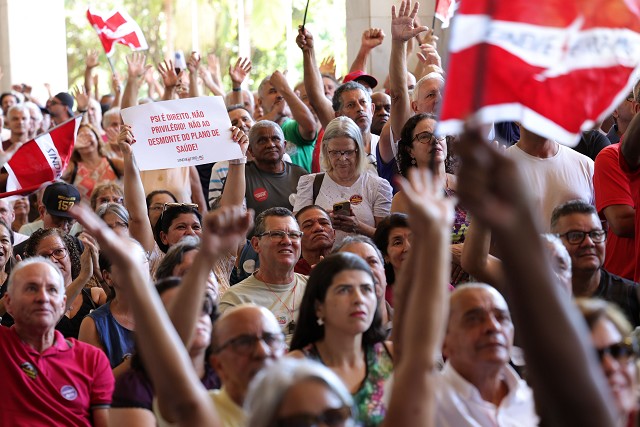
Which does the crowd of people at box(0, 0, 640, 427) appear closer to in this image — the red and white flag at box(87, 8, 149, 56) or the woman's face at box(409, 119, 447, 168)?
the woman's face at box(409, 119, 447, 168)

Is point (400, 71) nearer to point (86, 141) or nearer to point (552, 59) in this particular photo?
point (86, 141)

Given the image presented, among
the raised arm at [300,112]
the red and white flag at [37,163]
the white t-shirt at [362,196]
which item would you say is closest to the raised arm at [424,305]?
the white t-shirt at [362,196]

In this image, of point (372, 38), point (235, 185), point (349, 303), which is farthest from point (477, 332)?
point (372, 38)

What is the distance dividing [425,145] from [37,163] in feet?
9.09

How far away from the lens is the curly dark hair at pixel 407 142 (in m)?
6.93

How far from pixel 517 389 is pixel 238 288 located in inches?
92.5

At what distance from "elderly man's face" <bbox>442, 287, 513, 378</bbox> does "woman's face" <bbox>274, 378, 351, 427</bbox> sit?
112 centimetres

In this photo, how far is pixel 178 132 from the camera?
7863 millimetres

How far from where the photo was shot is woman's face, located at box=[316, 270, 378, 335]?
4.61m

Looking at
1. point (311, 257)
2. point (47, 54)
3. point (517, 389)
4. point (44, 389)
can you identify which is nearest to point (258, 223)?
point (311, 257)

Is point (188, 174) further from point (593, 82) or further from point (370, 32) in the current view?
point (593, 82)

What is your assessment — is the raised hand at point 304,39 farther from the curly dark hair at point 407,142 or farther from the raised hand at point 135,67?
the raised hand at point 135,67

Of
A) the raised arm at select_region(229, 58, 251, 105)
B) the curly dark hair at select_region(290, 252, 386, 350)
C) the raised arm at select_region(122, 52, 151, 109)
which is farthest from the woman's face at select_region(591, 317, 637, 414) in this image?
the raised arm at select_region(122, 52, 151, 109)

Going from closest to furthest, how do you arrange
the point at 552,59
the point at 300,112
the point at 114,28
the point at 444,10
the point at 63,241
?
the point at 552,59 < the point at 63,241 < the point at 300,112 < the point at 444,10 < the point at 114,28
